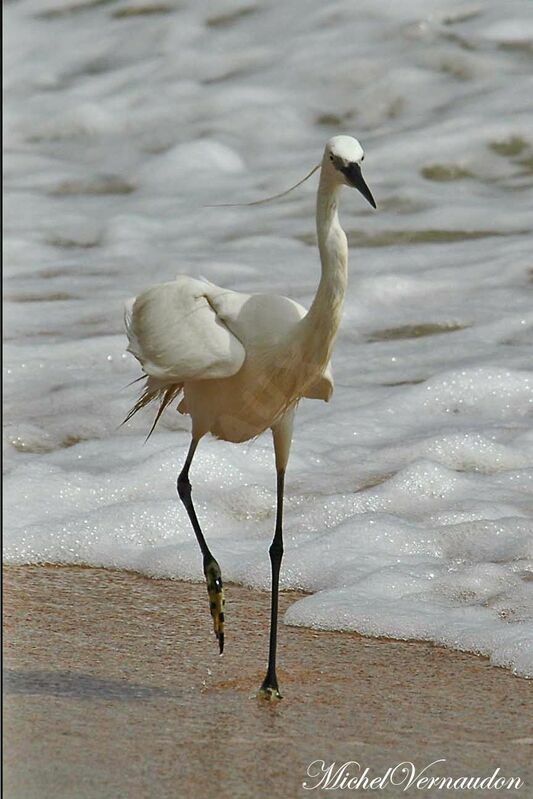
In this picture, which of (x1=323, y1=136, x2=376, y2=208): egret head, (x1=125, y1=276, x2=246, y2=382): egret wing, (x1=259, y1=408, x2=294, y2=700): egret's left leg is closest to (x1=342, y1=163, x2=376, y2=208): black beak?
(x1=323, y1=136, x2=376, y2=208): egret head

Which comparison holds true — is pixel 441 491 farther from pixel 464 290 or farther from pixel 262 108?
pixel 262 108

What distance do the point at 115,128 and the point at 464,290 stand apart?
4.04 metres

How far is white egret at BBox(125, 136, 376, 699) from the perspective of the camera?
3.46 m

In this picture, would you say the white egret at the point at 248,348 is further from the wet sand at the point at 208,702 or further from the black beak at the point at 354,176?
the wet sand at the point at 208,702

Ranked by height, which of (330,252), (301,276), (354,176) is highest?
(354,176)

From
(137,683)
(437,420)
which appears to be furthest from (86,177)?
(137,683)
